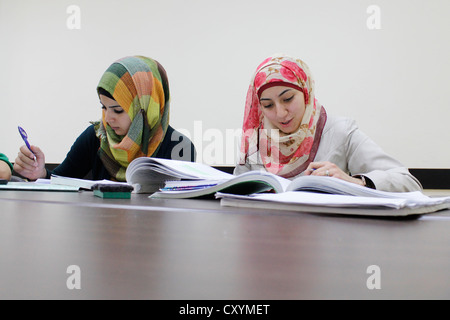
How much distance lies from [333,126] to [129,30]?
2.26m

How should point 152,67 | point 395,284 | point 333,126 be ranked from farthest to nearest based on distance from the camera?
1. point 152,67
2. point 333,126
3. point 395,284

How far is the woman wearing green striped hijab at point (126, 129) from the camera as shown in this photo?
4.86 feet

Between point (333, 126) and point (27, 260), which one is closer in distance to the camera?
point (27, 260)

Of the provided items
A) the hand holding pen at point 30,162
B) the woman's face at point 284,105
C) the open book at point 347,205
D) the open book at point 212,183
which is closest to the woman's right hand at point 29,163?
the hand holding pen at point 30,162

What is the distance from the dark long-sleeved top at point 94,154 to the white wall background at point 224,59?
1.37m

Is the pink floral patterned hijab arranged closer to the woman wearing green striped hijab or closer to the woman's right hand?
the woman wearing green striped hijab

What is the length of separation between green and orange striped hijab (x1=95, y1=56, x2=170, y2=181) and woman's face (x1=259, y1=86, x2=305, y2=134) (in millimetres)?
385

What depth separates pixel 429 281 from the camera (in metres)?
Answer: 0.19

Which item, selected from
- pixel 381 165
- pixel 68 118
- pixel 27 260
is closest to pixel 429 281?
pixel 27 260

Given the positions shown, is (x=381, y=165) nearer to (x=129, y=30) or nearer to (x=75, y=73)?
(x=129, y=30)

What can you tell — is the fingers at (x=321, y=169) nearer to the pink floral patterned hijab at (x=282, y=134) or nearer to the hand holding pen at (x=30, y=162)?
the pink floral patterned hijab at (x=282, y=134)

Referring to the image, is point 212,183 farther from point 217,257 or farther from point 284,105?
point 284,105

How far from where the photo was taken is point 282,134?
1.54 m

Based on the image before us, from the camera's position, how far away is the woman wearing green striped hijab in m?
1.48
